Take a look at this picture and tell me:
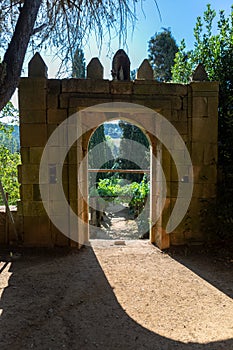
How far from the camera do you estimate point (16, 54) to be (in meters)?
2.14

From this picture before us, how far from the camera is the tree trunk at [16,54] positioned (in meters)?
2.04

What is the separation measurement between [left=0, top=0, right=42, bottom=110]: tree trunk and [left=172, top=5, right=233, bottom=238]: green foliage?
8.29 feet

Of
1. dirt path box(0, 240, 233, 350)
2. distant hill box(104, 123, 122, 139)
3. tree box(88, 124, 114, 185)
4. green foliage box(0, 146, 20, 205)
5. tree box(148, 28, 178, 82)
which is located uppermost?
tree box(148, 28, 178, 82)

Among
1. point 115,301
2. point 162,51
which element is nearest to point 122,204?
point 115,301

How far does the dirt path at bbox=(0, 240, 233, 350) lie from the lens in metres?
1.84

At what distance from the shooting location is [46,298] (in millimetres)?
2381

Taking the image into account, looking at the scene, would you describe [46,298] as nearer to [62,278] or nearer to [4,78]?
[62,278]

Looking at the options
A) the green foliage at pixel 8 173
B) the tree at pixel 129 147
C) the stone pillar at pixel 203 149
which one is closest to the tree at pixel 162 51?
the tree at pixel 129 147

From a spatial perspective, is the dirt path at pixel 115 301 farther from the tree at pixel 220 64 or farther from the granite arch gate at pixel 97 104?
the tree at pixel 220 64

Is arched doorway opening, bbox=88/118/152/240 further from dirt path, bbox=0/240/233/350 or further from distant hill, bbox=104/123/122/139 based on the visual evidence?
distant hill, bbox=104/123/122/139

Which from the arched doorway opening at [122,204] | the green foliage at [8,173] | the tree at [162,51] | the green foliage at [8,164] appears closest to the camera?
the arched doorway opening at [122,204]

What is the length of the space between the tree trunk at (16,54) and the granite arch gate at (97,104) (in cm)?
124

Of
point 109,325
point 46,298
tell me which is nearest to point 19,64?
point 46,298

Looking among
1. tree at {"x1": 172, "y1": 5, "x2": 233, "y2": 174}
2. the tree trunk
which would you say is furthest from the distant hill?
the tree trunk
